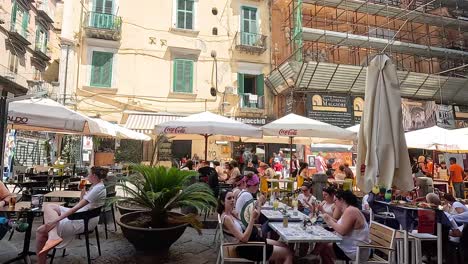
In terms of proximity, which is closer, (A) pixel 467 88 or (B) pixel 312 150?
(B) pixel 312 150

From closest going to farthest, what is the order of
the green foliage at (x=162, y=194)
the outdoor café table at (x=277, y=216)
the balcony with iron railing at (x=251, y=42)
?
the outdoor café table at (x=277, y=216), the green foliage at (x=162, y=194), the balcony with iron railing at (x=251, y=42)

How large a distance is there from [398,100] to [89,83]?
14.7 m

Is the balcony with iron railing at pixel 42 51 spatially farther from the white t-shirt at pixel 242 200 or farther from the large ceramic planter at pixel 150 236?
the white t-shirt at pixel 242 200

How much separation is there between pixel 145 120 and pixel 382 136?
1286 centimetres

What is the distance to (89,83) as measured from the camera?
15.7m

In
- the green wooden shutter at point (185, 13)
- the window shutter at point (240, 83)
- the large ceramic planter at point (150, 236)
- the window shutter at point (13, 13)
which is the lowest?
the large ceramic planter at point (150, 236)

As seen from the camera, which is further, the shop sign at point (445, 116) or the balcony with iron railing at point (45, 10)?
the balcony with iron railing at point (45, 10)

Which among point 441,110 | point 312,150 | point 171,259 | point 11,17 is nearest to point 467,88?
point 441,110

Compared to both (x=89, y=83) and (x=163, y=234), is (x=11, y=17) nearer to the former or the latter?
(x=89, y=83)

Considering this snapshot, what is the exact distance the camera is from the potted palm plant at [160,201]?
4777 millimetres

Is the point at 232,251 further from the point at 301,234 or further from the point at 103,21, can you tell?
the point at 103,21

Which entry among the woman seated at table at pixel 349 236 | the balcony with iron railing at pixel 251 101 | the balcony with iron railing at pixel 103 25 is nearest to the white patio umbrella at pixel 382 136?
the woman seated at table at pixel 349 236

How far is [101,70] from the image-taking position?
15898mm

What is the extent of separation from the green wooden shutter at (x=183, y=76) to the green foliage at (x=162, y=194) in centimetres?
1207
